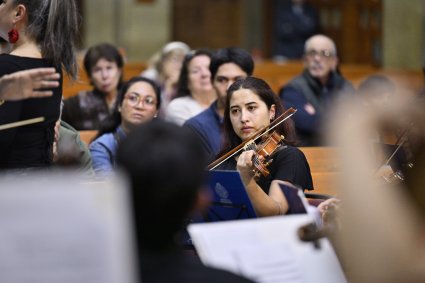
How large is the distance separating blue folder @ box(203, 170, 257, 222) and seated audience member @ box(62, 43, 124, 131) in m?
3.27

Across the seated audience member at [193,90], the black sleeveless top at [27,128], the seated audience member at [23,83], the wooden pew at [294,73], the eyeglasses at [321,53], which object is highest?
the seated audience member at [23,83]

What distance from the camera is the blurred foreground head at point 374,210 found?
2.52m

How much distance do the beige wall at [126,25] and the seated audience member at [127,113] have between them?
756cm

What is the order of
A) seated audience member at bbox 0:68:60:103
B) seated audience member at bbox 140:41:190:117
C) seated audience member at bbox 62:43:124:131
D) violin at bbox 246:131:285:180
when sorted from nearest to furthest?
seated audience member at bbox 0:68:60:103 < violin at bbox 246:131:285:180 < seated audience member at bbox 62:43:124:131 < seated audience member at bbox 140:41:190:117

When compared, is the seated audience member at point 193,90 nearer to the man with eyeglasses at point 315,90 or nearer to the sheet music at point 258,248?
the man with eyeglasses at point 315,90

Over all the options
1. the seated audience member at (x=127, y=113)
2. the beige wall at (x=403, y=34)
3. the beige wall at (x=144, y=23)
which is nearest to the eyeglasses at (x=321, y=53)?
the seated audience member at (x=127, y=113)

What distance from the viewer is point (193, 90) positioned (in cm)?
712

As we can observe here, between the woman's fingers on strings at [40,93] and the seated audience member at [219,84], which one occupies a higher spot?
the woman's fingers on strings at [40,93]

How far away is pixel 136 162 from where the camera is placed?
7.81 ft

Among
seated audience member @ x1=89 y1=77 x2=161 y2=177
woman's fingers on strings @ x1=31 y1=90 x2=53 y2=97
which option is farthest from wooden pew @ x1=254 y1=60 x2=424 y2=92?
woman's fingers on strings @ x1=31 y1=90 x2=53 y2=97

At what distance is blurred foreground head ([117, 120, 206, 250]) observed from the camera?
2363 mm

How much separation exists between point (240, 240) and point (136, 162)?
1.68 ft

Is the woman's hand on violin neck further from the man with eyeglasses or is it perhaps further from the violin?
the man with eyeglasses

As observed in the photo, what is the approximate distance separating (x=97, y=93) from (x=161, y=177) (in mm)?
4986
